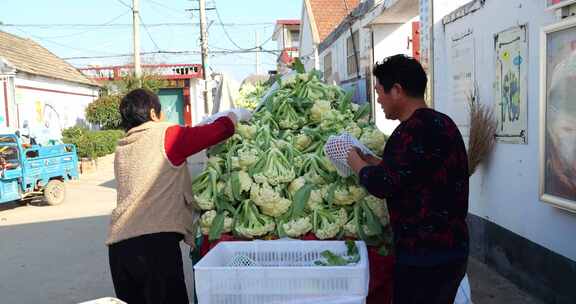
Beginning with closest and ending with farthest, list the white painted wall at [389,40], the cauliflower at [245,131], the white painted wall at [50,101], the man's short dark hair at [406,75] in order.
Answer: the man's short dark hair at [406,75]
the cauliflower at [245,131]
the white painted wall at [389,40]
the white painted wall at [50,101]

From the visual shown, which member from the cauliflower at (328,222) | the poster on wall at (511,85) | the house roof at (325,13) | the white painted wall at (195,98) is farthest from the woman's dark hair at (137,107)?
the white painted wall at (195,98)

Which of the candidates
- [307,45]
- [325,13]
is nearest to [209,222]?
[325,13]

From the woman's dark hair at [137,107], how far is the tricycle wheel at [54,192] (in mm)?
8738

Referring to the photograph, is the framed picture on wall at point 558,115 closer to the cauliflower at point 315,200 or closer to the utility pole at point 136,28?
the cauliflower at point 315,200

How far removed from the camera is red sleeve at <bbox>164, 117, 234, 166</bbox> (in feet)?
8.98

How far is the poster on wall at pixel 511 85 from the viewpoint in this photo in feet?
13.9

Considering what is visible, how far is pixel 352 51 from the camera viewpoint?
12570 millimetres

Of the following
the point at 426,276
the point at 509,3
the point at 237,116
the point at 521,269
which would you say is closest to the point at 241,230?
the point at 237,116

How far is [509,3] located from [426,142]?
9.76 feet

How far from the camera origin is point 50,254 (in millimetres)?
6930

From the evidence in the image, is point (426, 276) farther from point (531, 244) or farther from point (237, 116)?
point (531, 244)

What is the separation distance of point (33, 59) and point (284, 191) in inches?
799

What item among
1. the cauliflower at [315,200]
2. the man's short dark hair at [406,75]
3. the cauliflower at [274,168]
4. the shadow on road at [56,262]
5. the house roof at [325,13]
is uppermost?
the house roof at [325,13]

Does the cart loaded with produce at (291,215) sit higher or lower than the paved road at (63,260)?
higher
